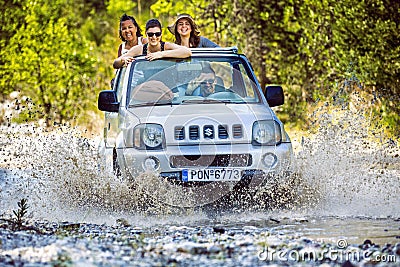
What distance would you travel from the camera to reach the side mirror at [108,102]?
8555 millimetres

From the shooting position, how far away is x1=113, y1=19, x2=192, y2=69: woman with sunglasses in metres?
8.96

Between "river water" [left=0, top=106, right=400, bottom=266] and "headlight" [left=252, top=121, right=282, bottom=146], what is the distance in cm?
44

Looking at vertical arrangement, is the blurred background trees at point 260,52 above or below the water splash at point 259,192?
above

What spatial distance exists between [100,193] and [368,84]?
8.35 metres

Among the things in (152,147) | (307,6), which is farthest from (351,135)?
(307,6)

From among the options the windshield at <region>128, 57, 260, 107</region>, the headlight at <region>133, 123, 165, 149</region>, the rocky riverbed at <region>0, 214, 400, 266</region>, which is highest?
the windshield at <region>128, 57, 260, 107</region>

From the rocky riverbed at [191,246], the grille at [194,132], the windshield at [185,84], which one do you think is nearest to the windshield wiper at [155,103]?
the windshield at [185,84]

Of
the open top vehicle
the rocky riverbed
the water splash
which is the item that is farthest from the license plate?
the rocky riverbed

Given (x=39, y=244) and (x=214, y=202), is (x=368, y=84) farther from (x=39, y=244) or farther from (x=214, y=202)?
(x=39, y=244)

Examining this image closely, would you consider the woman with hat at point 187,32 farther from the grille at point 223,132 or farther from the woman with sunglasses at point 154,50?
the grille at point 223,132

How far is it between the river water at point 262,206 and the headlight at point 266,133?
438 millimetres

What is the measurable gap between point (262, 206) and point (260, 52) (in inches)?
446

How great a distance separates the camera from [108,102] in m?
8.59

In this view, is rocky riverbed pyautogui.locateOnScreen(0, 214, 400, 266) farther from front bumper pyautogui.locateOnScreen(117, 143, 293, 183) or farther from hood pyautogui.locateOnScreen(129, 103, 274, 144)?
hood pyautogui.locateOnScreen(129, 103, 274, 144)
